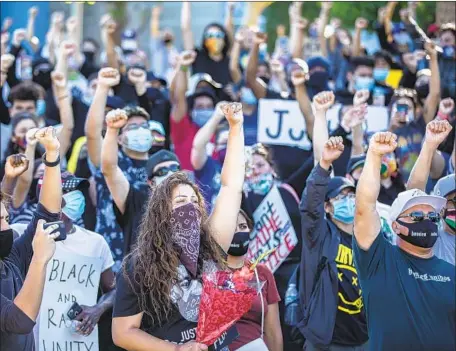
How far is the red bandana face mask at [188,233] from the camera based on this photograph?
5160 mm

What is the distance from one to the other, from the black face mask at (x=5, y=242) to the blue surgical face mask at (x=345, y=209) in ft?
8.48

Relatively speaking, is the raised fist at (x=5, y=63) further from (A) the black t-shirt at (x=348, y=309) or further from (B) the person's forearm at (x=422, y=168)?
(B) the person's forearm at (x=422, y=168)

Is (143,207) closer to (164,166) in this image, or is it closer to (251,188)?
(164,166)

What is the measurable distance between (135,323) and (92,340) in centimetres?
166

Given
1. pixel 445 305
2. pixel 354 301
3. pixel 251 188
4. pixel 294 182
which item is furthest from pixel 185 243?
pixel 294 182

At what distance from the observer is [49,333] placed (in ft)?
21.2

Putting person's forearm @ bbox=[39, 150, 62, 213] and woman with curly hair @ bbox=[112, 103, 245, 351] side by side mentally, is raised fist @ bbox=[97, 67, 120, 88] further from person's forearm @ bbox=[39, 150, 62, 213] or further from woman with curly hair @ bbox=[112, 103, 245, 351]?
woman with curly hair @ bbox=[112, 103, 245, 351]

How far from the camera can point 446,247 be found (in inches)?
274

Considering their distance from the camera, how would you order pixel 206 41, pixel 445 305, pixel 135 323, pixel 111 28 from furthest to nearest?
1. pixel 206 41
2. pixel 111 28
3. pixel 445 305
4. pixel 135 323

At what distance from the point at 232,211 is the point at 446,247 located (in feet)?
6.75

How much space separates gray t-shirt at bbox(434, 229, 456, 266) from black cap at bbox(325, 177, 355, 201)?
2.16 ft

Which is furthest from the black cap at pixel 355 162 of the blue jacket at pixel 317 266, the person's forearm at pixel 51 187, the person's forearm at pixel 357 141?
the person's forearm at pixel 51 187

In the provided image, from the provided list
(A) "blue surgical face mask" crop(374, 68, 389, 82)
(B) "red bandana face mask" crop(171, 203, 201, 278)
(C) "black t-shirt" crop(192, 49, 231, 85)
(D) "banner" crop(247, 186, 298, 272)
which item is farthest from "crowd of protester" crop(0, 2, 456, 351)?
(C) "black t-shirt" crop(192, 49, 231, 85)

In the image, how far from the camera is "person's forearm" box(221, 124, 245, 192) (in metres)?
5.55
